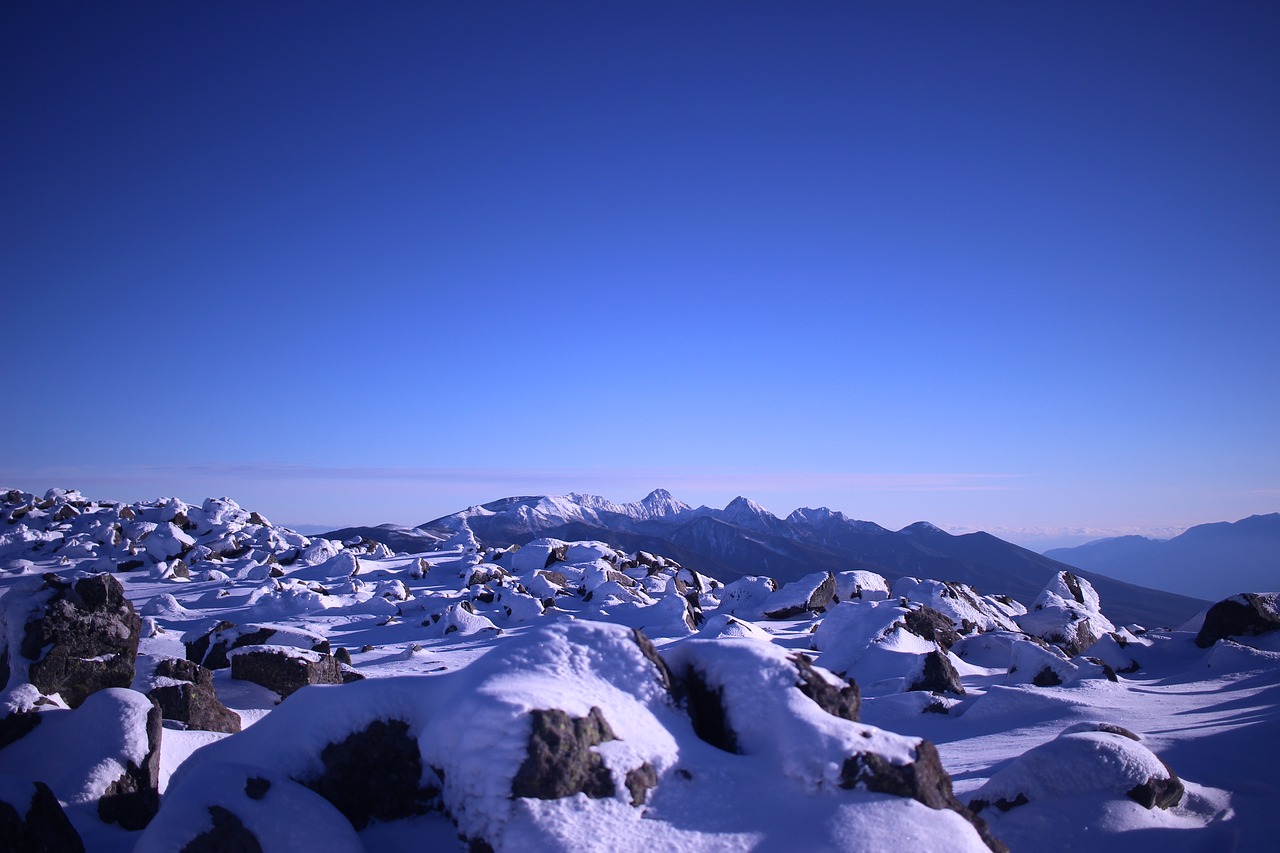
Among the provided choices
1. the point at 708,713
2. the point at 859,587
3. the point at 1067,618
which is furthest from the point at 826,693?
the point at 859,587

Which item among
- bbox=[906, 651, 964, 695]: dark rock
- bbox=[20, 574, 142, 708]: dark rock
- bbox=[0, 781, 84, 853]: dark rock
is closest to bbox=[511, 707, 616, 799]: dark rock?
bbox=[0, 781, 84, 853]: dark rock

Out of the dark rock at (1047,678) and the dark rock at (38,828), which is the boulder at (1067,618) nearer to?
the dark rock at (1047,678)

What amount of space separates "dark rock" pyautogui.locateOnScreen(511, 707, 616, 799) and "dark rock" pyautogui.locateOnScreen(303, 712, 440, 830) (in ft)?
5.62

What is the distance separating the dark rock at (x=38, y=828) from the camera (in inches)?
237

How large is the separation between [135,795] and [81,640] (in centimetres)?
628

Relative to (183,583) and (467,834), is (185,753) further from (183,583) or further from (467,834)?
(183,583)

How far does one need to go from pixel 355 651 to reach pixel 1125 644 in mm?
26463

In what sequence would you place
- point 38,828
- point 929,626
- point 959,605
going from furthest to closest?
point 959,605, point 929,626, point 38,828

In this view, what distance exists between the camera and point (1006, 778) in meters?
8.83

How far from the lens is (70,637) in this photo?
1284cm

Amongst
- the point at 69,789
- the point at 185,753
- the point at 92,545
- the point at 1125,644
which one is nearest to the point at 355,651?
the point at 185,753

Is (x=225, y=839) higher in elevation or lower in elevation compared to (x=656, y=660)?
lower

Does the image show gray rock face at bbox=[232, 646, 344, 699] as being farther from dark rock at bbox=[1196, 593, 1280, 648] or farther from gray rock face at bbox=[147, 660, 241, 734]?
dark rock at bbox=[1196, 593, 1280, 648]

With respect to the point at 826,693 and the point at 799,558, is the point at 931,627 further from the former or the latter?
the point at 799,558
